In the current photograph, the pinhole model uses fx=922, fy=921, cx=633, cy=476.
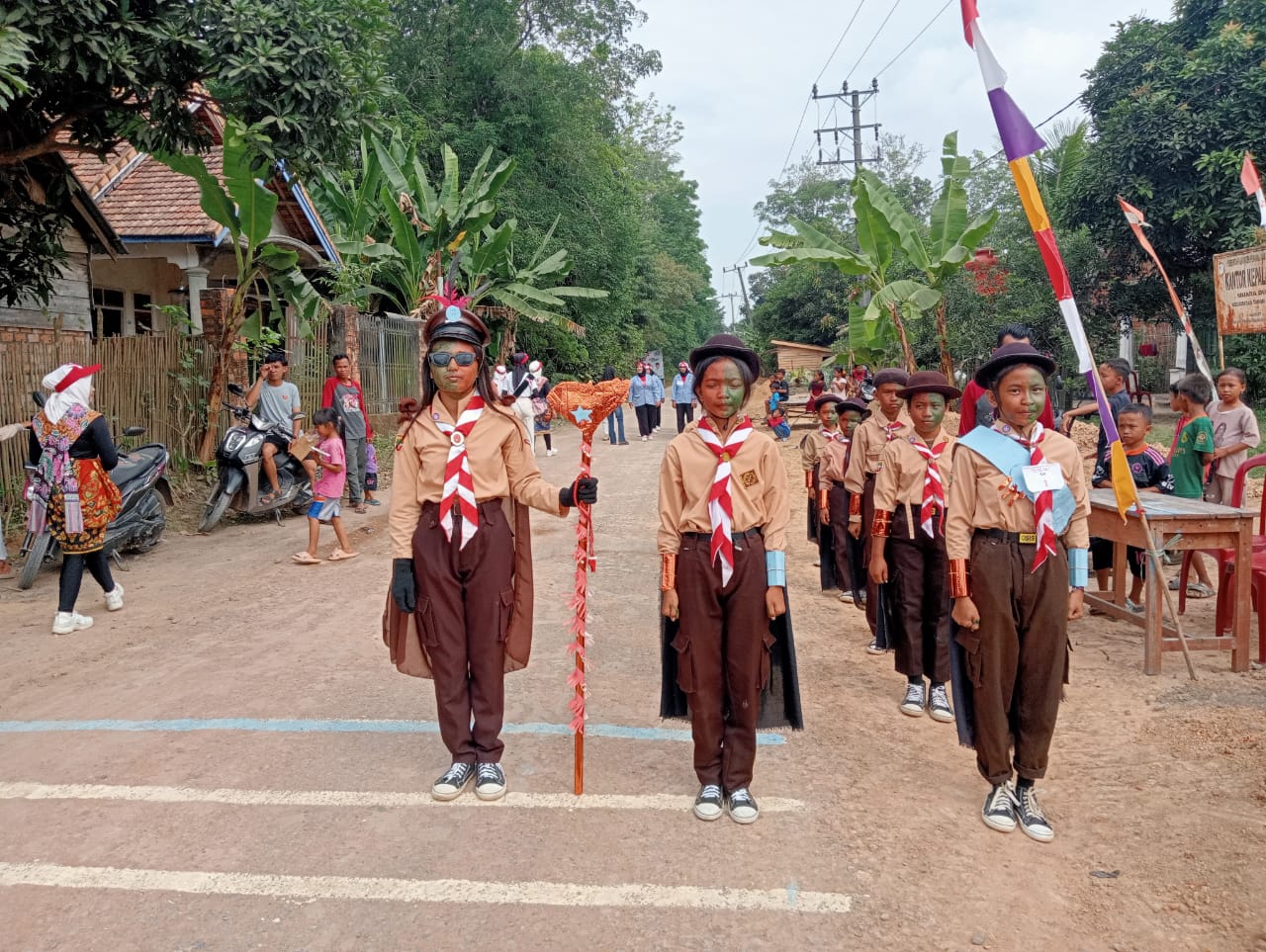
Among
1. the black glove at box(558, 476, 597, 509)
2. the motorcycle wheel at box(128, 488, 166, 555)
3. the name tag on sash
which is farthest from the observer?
the motorcycle wheel at box(128, 488, 166, 555)

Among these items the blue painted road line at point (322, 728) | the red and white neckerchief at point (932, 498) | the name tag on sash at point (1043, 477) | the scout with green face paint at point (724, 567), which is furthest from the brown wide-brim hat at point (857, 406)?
the scout with green face paint at point (724, 567)

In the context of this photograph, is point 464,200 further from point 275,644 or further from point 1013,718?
point 1013,718

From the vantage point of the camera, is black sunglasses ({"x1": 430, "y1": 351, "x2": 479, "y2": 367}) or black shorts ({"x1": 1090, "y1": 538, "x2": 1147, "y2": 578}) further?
black shorts ({"x1": 1090, "y1": 538, "x2": 1147, "y2": 578})

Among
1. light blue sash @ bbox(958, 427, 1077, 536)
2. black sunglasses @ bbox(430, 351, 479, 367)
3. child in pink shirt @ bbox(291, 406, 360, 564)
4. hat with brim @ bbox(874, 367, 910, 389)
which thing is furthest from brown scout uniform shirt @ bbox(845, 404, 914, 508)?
child in pink shirt @ bbox(291, 406, 360, 564)

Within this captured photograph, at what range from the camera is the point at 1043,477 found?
3.67m

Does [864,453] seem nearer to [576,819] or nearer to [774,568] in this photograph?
[774,568]

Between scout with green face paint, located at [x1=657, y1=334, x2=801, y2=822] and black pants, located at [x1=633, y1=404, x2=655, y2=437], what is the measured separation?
18.7 meters

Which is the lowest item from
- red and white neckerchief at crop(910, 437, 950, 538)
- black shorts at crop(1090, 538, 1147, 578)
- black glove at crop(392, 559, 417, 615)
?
black shorts at crop(1090, 538, 1147, 578)

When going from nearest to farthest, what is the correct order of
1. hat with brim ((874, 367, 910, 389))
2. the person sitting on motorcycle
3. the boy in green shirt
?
hat with brim ((874, 367, 910, 389))
the boy in green shirt
the person sitting on motorcycle

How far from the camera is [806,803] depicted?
3938 millimetres

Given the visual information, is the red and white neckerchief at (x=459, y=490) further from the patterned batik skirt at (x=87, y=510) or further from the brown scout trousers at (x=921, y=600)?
the patterned batik skirt at (x=87, y=510)

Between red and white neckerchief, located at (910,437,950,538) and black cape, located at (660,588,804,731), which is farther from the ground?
red and white neckerchief, located at (910,437,950,538)

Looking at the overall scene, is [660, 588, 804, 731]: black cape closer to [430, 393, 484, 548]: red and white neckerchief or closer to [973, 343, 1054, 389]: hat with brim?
[430, 393, 484, 548]: red and white neckerchief

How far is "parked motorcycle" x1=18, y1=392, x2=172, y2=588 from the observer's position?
7.69m
